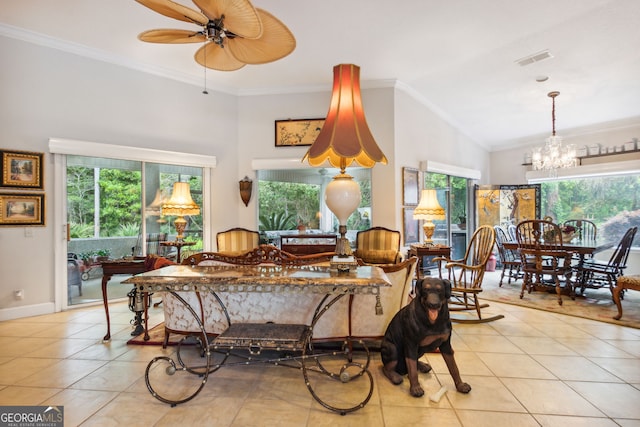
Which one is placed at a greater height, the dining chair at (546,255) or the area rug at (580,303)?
the dining chair at (546,255)

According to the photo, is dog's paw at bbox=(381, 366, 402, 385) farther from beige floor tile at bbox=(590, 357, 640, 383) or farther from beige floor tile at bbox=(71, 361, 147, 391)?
beige floor tile at bbox=(71, 361, 147, 391)

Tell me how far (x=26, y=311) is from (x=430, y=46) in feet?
18.9

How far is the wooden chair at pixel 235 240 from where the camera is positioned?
4.54m

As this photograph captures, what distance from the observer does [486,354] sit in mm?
2631

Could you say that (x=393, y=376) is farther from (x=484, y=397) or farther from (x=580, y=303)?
(x=580, y=303)

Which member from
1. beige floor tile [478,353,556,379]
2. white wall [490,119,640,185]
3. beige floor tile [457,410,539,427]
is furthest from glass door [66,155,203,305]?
white wall [490,119,640,185]

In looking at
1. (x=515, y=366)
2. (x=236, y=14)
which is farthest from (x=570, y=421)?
(x=236, y=14)

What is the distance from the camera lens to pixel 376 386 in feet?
6.97

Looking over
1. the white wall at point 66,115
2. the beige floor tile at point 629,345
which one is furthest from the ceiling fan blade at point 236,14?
the beige floor tile at point 629,345

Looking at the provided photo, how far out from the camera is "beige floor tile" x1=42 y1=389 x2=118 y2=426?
182cm

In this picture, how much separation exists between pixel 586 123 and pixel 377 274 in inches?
265

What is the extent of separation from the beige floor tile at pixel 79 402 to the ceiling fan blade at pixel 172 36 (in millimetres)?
2586

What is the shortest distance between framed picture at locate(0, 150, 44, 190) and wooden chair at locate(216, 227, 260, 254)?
219 centimetres

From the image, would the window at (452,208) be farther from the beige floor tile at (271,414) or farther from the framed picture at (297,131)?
the beige floor tile at (271,414)
